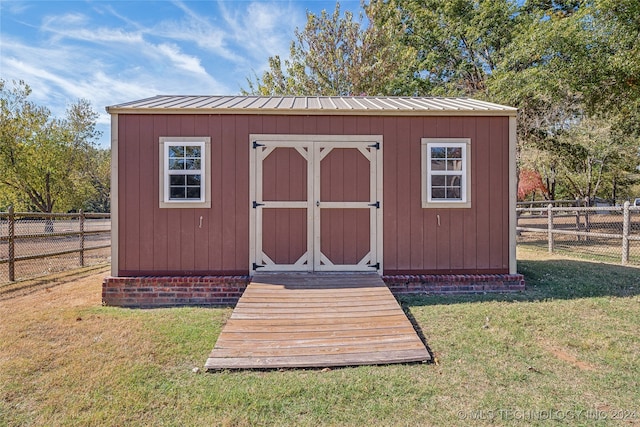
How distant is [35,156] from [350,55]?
15.6 metres

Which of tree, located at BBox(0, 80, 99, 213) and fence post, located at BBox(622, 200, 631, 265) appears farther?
tree, located at BBox(0, 80, 99, 213)

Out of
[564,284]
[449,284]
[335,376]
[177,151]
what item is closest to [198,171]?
[177,151]

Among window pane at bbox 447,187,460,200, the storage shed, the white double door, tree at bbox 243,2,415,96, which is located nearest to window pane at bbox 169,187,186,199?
the storage shed

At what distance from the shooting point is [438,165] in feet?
16.6

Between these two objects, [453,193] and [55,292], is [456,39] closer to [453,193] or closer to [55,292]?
[453,193]

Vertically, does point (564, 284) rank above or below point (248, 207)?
below

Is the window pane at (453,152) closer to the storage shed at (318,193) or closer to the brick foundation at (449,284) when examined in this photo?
the storage shed at (318,193)

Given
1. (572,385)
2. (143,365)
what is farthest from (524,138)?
(143,365)

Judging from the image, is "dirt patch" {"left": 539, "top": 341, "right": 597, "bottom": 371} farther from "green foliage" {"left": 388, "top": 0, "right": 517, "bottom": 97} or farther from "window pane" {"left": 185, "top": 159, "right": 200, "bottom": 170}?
"green foliage" {"left": 388, "top": 0, "right": 517, "bottom": 97}

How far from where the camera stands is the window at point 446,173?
16.5 ft

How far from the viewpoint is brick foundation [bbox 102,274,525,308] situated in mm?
4727

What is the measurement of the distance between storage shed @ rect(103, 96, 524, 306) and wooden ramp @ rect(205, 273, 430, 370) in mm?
698

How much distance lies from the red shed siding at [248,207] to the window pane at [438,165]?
24cm

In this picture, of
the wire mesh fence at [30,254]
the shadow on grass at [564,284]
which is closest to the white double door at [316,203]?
the shadow on grass at [564,284]
